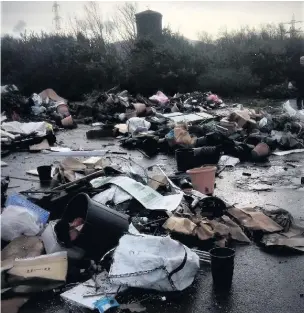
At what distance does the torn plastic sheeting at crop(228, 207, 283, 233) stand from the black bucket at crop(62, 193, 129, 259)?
1.49 m

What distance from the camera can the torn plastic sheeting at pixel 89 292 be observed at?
3.38 metres

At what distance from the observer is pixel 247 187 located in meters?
6.71

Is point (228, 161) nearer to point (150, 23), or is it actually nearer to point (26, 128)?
point (26, 128)

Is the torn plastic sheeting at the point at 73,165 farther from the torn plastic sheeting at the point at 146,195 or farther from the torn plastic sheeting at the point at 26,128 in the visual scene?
the torn plastic sheeting at the point at 26,128

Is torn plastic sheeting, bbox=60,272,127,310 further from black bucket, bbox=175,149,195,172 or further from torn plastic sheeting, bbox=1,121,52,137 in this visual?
torn plastic sheeting, bbox=1,121,52,137

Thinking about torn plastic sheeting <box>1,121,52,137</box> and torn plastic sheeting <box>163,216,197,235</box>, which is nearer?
torn plastic sheeting <box>163,216,197,235</box>

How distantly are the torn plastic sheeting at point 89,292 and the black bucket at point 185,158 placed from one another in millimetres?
4160

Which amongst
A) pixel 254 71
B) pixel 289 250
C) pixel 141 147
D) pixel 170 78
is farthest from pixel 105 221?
pixel 254 71

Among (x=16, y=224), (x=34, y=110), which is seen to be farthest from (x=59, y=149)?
(x=16, y=224)

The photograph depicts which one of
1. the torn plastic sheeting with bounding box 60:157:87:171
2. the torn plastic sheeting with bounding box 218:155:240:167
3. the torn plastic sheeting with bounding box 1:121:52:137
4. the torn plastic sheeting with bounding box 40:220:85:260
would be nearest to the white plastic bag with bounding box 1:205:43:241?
the torn plastic sheeting with bounding box 40:220:85:260

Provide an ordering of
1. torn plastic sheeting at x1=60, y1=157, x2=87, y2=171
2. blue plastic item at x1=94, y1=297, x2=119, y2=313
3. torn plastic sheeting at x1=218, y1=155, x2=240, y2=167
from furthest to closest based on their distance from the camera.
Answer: torn plastic sheeting at x1=218, y1=155, x2=240, y2=167, torn plastic sheeting at x1=60, y1=157, x2=87, y2=171, blue plastic item at x1=94, y1=297, x2=119, y2=313

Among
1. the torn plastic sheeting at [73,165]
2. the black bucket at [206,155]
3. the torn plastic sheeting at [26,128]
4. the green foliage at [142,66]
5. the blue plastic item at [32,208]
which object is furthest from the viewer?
the green foliage at [142,66]

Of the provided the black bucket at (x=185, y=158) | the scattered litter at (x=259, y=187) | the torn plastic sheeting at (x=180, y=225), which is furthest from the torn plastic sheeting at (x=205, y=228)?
the black bucket at (x=185, y=158)

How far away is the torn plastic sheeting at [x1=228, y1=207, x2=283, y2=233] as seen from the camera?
4.71m
